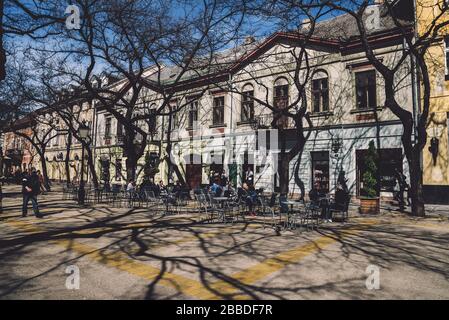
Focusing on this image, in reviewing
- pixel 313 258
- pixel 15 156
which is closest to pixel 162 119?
pixel 313 258

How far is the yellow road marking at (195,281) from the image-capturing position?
15.1 feet

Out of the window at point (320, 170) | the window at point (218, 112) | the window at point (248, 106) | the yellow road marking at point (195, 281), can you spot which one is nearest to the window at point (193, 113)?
the window at point (218, 112)

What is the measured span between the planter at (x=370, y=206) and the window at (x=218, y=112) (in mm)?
12663

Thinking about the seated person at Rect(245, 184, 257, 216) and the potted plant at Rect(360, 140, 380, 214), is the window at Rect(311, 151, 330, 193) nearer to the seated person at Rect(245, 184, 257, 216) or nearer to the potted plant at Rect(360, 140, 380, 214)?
the potted plant at Rect(360, 140, 380, 214)

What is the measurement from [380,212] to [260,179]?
8159mm

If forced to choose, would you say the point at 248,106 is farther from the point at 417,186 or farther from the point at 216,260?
the point at 216,260

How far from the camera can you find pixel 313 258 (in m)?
6.38

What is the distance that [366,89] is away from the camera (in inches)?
680

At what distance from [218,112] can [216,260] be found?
18533 mm

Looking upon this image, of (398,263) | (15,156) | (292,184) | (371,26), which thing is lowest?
(398,263)

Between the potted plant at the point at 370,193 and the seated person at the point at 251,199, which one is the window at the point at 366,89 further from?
the seated person at the point at 251,199

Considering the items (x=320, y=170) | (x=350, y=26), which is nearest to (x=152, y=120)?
(x=320, y=170)

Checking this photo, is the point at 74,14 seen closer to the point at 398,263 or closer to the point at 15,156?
the point at 398,263

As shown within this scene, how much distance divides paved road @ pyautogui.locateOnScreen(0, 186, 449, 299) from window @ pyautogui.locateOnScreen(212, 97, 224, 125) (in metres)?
14.2
